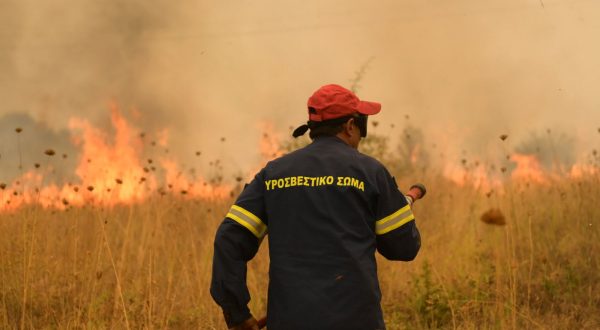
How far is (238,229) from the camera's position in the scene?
10.5 ft

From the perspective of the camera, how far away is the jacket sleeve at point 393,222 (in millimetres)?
3115

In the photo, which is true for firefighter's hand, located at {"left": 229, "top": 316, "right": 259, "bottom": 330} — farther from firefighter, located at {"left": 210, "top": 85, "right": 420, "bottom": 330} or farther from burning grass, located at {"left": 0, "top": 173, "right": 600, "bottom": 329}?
burning grass, located at {"left": 0, "top": 173, "right": 600, "bottom": 329}

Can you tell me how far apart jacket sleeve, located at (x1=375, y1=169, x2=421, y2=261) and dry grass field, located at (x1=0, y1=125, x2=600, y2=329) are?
1675 mm

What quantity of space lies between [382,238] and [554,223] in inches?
230

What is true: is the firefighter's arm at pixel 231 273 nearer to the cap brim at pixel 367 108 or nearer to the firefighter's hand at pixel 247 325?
the firefighter's hand at pixel 247 325

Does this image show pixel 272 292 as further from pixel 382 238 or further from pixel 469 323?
pixel 469 323

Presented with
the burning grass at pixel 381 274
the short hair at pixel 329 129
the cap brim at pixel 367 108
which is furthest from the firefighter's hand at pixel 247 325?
the burning grass at pixel 381 274

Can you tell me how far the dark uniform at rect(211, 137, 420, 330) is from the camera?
3.01 meters

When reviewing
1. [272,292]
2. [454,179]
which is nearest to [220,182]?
[454,179]

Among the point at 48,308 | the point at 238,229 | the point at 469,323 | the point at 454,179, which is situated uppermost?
the point at 454,179

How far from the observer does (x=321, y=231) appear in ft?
9.96

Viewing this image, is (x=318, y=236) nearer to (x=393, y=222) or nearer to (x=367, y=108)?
(x=393, y=222)

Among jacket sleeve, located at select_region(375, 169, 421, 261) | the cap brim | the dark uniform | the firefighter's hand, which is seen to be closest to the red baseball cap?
the cap brim

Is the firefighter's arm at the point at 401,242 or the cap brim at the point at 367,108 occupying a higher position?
the cap brim at the point at 367,108
